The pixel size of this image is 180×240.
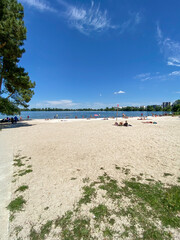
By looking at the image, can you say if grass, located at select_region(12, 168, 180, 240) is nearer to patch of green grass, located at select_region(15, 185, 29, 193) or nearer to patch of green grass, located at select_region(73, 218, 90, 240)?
patch of green grass, located at select_region(73, 218, 90, 240)

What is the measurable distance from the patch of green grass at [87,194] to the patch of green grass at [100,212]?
30 cm

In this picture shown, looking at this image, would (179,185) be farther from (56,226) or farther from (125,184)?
(56,226)

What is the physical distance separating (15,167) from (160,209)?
542 cm

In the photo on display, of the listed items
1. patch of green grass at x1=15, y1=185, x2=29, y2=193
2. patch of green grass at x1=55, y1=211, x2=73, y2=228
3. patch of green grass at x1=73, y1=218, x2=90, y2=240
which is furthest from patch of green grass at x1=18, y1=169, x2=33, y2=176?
patch of green grass at x1=73, y1=218, x2=90, y2=240

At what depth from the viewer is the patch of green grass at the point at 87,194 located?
2756mm

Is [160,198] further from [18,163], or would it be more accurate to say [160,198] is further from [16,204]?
[18,163]

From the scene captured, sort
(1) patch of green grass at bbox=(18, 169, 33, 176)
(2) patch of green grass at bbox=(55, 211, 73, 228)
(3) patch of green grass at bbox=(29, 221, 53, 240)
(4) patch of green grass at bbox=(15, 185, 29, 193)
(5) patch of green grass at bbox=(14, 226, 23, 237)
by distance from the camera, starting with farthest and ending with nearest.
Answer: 1. (1) patch of green grass at bbox=(18, 169, 33, 176)
2. (4) patch of green grass at bbox=(15, 185, 29, 193)
3. (2) patch of green grass at bbox=(55, 211, 73, 228)
4. (5) patch of green grass at bbox=(14, 226, 23, 237)
5. (3) patch of green grass at bbox=(29, 221, 53, 240)

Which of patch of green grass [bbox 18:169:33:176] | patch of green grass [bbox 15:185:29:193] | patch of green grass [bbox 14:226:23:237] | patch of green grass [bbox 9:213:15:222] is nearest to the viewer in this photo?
patch of green grass [bbox 14:226:23:237]

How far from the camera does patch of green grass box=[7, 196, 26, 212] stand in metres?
2.54

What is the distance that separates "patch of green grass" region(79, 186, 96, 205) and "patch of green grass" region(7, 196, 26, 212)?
1.52 m

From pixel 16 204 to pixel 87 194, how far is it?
186cm

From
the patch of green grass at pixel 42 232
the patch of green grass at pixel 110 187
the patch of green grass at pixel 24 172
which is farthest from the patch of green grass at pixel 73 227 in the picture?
the patch of green grass at pixel 24 172

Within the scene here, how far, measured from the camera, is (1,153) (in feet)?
20.2

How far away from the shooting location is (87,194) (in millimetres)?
2986
